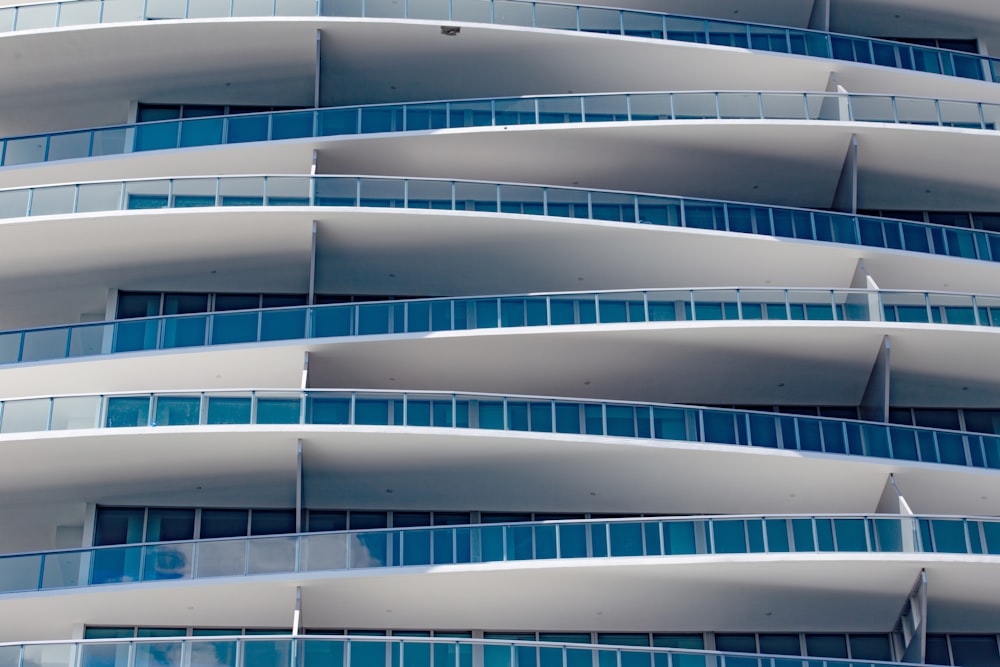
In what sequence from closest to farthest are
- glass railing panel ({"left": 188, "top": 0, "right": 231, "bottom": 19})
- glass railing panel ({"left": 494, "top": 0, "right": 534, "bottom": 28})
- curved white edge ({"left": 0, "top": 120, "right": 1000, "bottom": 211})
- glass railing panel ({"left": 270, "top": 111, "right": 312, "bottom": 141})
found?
1. curved white edge ({"left": 0, "top": 120, "right": 1000, "bottom": 211})
2. glass railing panel ({"left": 270, "top": 111, "right": 312, "bottom": 141})
3. glass railing panel ({"left": 188, "top": 0, "right": 231, "bottom": 19})
4. glass railing panel ({"left": 494, "top": 0, "right": 534, "bottom": 28})

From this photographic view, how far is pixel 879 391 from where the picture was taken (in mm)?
31469

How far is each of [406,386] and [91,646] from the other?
368 inches

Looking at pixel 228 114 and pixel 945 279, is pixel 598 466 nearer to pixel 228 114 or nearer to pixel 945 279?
pixel 945 279

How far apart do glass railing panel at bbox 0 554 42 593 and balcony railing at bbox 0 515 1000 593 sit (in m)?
0.02

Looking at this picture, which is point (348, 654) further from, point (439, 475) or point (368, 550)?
point (439, 475)

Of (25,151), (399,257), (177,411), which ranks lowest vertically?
(177,411)

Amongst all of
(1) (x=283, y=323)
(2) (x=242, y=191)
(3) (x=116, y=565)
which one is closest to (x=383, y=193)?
(2) (x=242, y=191)

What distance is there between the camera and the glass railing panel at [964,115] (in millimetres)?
36125

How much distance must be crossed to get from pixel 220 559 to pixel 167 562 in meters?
0.88

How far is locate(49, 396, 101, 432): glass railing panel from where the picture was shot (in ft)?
92.3

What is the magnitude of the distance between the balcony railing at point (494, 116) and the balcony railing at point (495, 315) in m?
5.74

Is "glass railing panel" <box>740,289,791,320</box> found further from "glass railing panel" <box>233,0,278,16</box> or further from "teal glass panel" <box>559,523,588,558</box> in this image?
"glass railing panel" <box>233,0,278,16</box>

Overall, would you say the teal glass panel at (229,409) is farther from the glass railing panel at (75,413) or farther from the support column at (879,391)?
the support column at (879,391)

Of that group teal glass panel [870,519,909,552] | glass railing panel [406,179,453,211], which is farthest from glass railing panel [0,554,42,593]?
A: teal glass panel [870,519,909,552]
